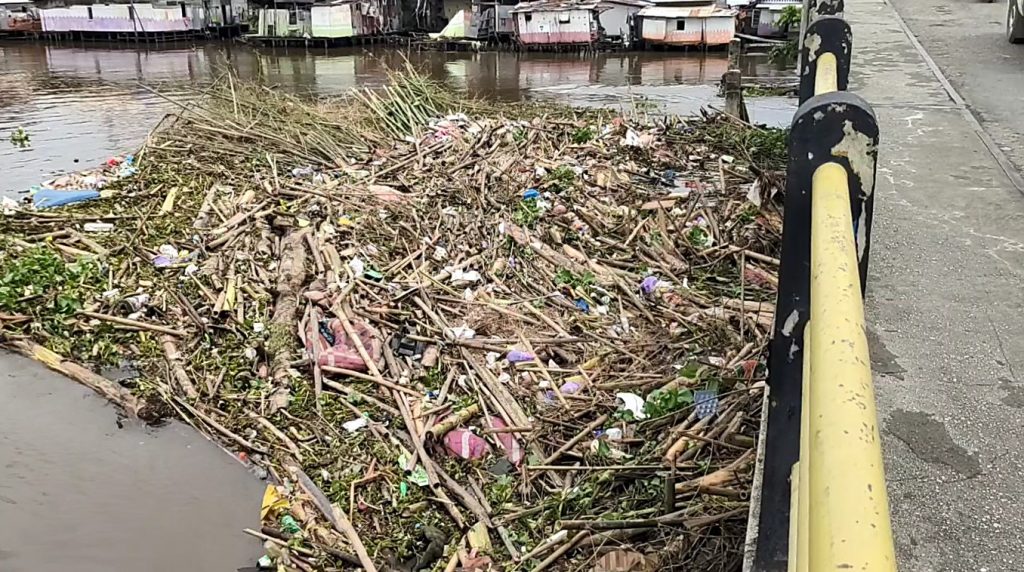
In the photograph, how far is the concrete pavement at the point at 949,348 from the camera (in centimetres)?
217

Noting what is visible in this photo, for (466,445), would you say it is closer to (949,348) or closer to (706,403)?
(706,403)

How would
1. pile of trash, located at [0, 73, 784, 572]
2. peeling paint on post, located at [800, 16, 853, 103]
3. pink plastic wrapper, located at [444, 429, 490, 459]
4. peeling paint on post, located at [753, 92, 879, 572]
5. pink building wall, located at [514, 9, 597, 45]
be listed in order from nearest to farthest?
peeling paint on post, located at [753, 92, 879, 572] → peeling paint on post, located at [800, 16, 853, 103] → pile of trash, located at [0, 73, 784, 572] → pink plastic wrapper, located at [444, 429, 490, 459] → pink building wall, located at [514, 9, 597, 45]

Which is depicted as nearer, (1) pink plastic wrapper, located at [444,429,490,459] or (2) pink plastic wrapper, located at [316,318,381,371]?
(1) pink plastic wrapper, located at [444,429,490,459]

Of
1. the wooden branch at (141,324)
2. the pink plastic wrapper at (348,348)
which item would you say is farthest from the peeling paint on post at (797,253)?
the wooden branch at (141,324)

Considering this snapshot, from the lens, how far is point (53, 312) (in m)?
7.15

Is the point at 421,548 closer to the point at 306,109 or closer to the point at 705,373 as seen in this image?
the point at 705,373

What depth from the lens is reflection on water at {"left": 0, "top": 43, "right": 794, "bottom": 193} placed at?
1616cm

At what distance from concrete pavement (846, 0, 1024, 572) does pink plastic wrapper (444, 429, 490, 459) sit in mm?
2581

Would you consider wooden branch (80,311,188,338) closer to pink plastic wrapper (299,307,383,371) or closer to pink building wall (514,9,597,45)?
pink plastic wrapper (299,307,383,371)

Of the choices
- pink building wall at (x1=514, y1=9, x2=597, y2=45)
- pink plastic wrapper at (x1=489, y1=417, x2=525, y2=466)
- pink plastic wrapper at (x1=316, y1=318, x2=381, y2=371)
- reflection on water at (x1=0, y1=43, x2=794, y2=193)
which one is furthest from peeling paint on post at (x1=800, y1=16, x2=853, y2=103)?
pink building wall at (x1=514, y1=9, x2=597, y2=45)

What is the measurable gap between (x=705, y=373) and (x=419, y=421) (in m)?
1.84

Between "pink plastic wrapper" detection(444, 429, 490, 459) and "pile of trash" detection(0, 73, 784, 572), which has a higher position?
"pile of trash" detection(0, 73, 784, 572)

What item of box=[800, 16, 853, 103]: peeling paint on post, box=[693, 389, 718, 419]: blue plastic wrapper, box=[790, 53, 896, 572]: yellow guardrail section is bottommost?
box=[693, 389, 718, 419]: blue plastic wrapper

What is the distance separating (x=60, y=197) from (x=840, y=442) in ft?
35.5
